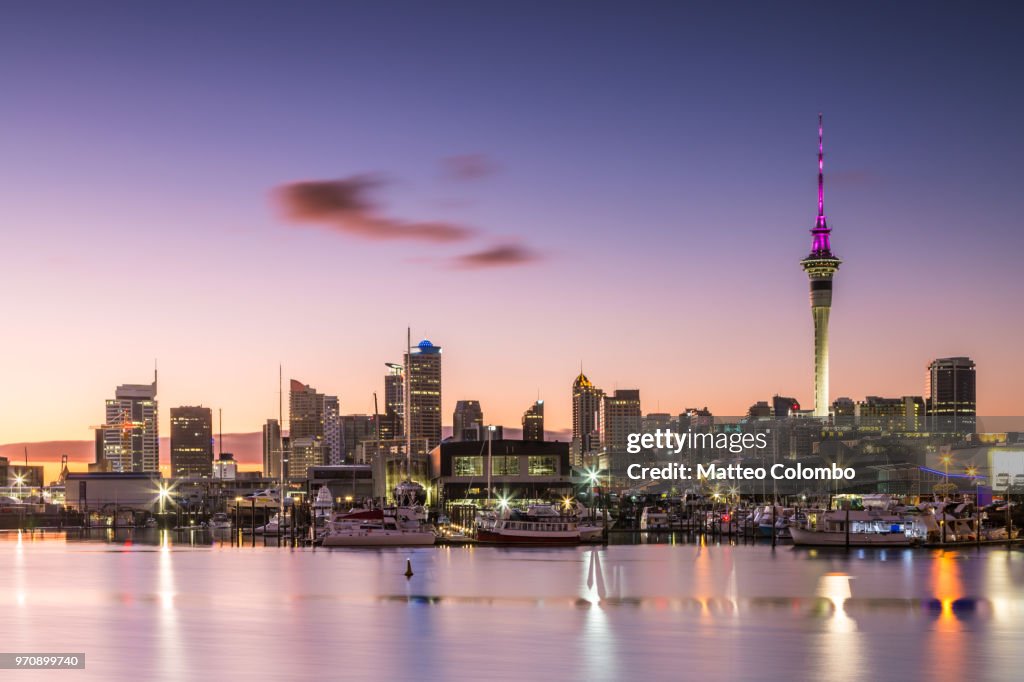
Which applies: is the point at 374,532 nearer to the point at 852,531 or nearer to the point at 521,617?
the point at 852,531

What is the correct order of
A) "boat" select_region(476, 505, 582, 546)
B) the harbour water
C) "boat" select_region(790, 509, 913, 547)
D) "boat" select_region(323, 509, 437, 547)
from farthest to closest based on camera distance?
"boat" select_region(476, 505, 582, 546) < "boat" select_region(790, 509, 913, 547) < "boat" select_region(323, 509, 437, 547) < the harbour water

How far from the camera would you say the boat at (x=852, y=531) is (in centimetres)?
13800

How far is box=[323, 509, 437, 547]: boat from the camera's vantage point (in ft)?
450

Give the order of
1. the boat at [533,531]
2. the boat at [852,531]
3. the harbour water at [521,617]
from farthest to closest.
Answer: the boat at [533,531], the boat at [852,531], the harbour water at [521,617]

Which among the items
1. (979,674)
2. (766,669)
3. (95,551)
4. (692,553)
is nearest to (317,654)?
(766,669)

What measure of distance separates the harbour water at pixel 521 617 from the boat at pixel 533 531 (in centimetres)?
1895

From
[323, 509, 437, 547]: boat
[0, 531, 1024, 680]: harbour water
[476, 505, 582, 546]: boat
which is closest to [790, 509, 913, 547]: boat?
[0, 531, 1024, 680]: harbour water

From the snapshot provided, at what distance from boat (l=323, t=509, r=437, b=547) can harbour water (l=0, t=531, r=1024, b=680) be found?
54.5 ft

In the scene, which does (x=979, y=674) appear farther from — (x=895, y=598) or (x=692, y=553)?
(x=692, y=553)

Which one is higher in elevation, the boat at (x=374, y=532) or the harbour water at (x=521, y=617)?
the harbour water at (x=521, y=617)

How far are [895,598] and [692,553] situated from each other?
49670mm

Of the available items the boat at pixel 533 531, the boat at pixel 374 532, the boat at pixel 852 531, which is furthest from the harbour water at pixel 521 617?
the boat at pixel 533 531

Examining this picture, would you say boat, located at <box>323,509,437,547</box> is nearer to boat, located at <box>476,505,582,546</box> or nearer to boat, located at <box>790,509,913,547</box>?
boat, located at <box>476,505,582,546</box>

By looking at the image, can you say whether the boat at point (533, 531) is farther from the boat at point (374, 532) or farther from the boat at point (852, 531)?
the boat at point (852, 531)
